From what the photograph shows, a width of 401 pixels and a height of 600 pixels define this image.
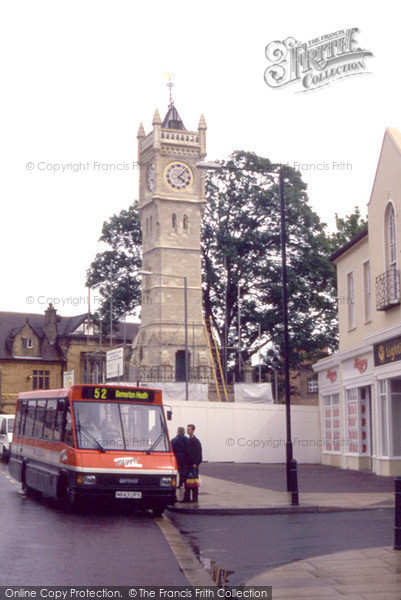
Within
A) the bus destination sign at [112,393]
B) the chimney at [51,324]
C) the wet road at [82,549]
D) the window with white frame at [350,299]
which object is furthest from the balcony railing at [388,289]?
the chimney at [51,324]

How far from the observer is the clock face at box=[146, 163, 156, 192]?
65.5 meters

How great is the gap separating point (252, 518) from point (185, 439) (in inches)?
149

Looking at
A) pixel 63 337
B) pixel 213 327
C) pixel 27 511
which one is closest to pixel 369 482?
pixel 27 511

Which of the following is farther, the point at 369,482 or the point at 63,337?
the point at 63,337

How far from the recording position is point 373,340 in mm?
29266

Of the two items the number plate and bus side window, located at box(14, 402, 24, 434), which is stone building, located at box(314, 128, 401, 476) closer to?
bus side window, located at box(14, 402, 24, 434)

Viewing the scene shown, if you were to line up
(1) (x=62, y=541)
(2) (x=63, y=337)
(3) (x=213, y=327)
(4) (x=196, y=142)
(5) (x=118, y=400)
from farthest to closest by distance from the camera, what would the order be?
1. (2) (x=63, y=337)
2. (4) (x=196, y=142)
3. (3) (x=213, y=327)
4. (5) (x=118, y=400)
5. (1) (x=62, y=541)

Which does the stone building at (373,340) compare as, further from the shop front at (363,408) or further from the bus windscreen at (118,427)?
the bus windscreen at (118,427)

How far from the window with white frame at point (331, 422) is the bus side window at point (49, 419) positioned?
17.5m

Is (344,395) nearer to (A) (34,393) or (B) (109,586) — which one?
(A) (34,393)

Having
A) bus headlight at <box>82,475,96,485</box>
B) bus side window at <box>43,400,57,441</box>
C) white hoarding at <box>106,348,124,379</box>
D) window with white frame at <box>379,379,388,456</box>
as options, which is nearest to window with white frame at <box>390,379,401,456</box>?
window with white frame at <box>379,379,388,456</box>

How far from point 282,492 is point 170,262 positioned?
1640 inches

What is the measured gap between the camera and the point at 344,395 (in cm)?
3447

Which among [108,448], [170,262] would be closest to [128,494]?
[108,448]
